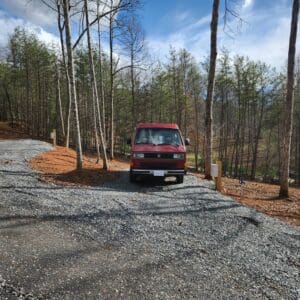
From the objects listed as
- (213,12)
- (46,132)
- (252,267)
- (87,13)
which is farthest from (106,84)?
(252,267)

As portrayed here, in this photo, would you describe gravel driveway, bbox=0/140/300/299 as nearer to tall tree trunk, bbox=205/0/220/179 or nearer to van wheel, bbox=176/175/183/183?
van wheel, bbox=176/175/183/183

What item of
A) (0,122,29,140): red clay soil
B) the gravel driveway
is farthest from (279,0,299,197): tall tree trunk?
(0,122,29,140): red clay soil

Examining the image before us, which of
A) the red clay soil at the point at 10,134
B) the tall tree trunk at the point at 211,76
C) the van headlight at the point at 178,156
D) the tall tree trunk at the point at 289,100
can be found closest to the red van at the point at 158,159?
the van headlight at the point at 178,156

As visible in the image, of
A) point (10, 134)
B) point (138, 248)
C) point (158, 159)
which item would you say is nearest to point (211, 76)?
point (158, 159)

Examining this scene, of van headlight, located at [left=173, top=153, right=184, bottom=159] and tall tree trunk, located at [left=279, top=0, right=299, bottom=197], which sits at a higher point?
tall tree trunk, located at [left=279, top=0, right=299, bottom=197]

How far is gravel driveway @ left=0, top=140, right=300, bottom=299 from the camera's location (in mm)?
3734

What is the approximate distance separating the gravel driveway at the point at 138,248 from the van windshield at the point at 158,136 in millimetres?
3169

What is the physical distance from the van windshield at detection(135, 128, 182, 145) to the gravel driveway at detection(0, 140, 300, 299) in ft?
10.4

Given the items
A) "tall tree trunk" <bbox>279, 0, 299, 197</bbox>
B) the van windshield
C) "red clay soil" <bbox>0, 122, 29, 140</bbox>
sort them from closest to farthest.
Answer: "tall tree trunk" <bbox>279, 0, 299, 197</bbox> < the van windshield < "red clay soil" <bbox>0, 122, 29, 140</bbox>

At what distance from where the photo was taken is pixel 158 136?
1111 centimetres

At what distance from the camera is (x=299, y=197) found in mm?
11305

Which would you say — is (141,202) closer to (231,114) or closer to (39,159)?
(39,159)

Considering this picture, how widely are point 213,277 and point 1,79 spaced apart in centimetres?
4219

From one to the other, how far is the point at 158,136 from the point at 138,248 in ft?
21.6
